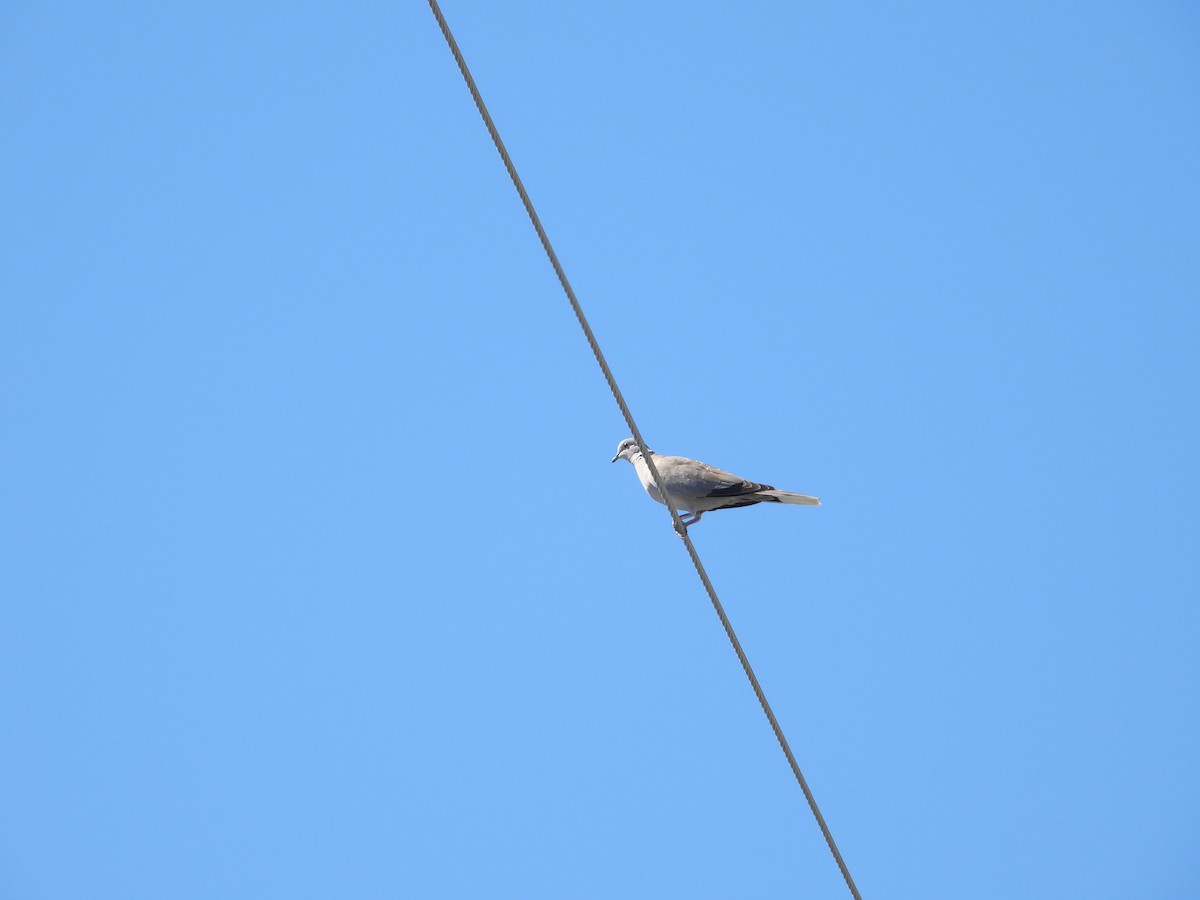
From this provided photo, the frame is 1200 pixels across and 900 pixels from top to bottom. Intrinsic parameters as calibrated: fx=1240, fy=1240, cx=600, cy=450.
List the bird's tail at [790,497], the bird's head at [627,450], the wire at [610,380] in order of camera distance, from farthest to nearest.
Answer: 1. the bird's head at [627,450]
2. the bird's tail at [790,497]
3. the wire at [610,380]

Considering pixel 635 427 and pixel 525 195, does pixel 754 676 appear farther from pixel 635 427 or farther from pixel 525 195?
pixel 525 195

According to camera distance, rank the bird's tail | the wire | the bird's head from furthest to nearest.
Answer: the bird's head, the bird's tail, the wire

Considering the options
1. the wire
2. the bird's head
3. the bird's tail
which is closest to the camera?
the wire

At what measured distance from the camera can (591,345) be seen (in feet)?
17.1

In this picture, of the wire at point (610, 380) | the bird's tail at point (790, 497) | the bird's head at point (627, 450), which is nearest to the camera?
the wire at point (610, 380)

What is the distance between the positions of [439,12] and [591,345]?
1.44 m

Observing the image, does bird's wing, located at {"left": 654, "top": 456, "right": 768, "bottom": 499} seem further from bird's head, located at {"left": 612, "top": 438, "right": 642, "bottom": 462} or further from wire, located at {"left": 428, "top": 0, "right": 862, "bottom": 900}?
wire, located at {"left": 428, "top": 0, "right": 862, "bottom": 900}

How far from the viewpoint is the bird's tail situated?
8.91 metres

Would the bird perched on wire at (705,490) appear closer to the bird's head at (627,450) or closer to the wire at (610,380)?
the bird's head at (627,450)

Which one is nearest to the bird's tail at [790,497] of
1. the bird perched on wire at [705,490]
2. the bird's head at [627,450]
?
the bird perched on wire at [705,490]

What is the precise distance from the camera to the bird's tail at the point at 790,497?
8906mm

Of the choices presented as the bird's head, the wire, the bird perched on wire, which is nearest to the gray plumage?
the bird perched on wire

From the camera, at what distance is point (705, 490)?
932 cm

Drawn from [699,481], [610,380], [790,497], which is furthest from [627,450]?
[610,380]
